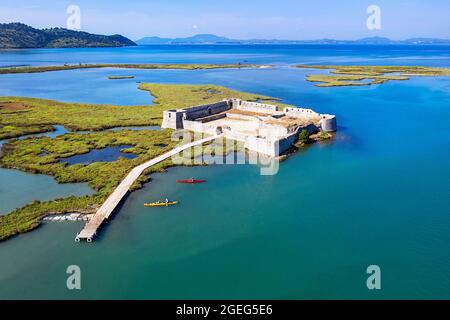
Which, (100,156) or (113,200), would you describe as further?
(100,156)

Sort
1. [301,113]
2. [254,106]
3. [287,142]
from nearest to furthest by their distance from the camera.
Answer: [287,142]
[301,113]
[254,106]

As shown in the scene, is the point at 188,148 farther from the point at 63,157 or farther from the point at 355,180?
the point at 355,180

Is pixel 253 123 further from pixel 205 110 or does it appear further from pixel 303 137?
pixel 303 137

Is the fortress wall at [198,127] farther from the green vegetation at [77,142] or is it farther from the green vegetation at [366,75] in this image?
the green vegetation at [366,75]

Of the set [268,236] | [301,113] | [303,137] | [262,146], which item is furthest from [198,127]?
[268,236]

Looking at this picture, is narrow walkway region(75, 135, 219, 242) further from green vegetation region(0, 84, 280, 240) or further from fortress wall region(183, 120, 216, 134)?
fortress wall region(183, 120, 216, 134)

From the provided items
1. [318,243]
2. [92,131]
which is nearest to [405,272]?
[318,243]

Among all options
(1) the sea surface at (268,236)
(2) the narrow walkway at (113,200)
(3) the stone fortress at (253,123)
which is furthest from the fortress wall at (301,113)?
(2) the narrow walkway at (113,200)
